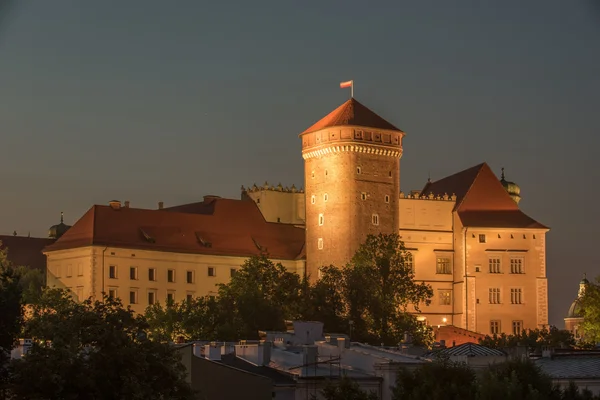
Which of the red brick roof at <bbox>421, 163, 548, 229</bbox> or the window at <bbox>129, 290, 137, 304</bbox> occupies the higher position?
the red brick roof at <bbox>421, 163, 548, 229</bbox>

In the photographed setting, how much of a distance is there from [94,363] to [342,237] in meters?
75.8

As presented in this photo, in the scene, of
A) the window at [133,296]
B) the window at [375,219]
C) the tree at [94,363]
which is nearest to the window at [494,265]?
the window at [375,219]

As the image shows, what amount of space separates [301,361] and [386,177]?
61.9m

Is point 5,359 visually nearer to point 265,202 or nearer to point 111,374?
point 111,374

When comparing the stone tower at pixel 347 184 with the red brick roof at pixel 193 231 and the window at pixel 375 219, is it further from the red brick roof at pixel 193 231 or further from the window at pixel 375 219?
the red brick roof at pixel 193 231

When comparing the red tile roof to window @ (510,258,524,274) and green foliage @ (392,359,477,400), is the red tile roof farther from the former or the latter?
green foliage @ (392,359,477,400)

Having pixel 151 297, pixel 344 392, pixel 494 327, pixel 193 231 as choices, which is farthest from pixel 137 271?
pixel 344 392

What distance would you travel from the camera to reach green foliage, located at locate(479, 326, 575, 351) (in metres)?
123

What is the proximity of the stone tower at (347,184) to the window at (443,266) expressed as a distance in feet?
24.3

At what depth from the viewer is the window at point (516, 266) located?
5699 inches

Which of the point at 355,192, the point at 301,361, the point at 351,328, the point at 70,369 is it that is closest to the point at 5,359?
the point at 70,369

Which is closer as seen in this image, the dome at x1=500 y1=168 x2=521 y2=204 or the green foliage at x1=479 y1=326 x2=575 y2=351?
the green foliage at x1=479 y1=326 x2=575 y2=351

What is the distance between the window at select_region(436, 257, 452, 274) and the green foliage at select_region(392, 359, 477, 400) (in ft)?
254

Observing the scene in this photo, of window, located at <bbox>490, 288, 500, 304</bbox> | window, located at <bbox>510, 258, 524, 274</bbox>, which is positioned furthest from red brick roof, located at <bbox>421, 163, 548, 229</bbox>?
window, located at <bbox>490, 288, 500, 304</bbox>
